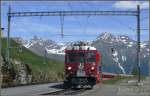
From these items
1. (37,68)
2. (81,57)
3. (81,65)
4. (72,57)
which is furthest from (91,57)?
(37,68)

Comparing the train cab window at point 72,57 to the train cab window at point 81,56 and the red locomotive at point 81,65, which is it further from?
the train cab window at point 81,56

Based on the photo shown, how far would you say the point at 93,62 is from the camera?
3838 cm

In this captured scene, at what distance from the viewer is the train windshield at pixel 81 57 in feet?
126

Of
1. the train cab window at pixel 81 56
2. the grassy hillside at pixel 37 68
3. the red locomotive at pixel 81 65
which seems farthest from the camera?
the grassy hillside at pixel 37 68

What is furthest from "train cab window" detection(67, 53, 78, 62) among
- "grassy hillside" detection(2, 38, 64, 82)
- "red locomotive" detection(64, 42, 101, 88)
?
"grassy hillside" detection(2, 38, 64, 82)

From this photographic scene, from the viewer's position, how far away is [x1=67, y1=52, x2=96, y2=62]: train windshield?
3828 cm

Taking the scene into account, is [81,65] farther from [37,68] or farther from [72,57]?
[37,68]

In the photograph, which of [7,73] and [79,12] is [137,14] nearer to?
[79,12]

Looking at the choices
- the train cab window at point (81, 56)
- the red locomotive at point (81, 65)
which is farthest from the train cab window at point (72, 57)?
the train cab window at point (81, 56)

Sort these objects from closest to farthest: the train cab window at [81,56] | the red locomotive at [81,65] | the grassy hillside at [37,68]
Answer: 1. the red locomotive at [81,65]
2. the train cab window at [81,56]
3. the grassy hillside at [37,68]

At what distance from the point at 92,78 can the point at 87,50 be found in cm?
214

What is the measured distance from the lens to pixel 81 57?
3828 cm

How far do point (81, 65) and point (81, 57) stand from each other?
71 centimetres

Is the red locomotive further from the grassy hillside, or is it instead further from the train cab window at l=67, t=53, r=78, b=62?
the grassy hillside
